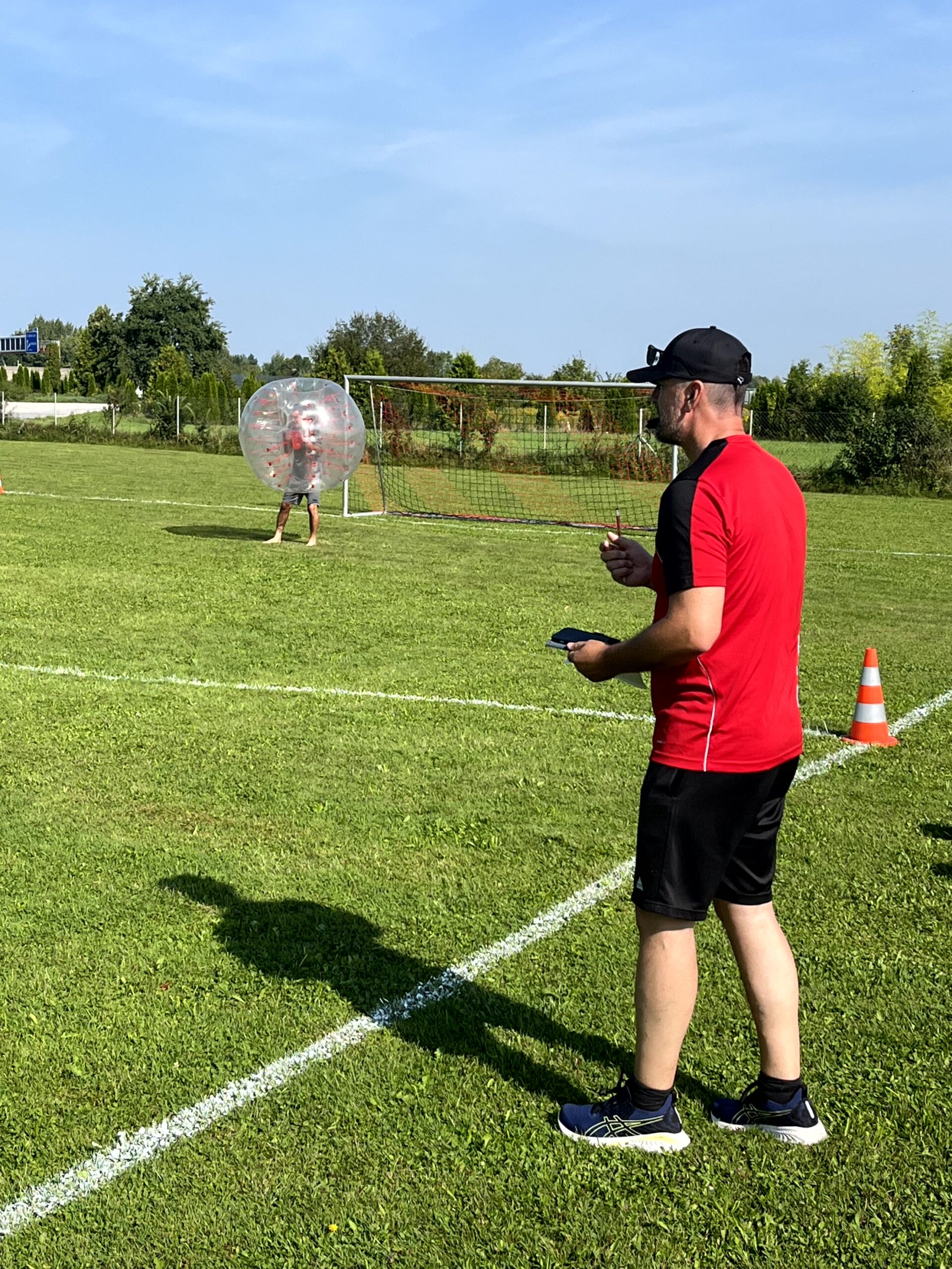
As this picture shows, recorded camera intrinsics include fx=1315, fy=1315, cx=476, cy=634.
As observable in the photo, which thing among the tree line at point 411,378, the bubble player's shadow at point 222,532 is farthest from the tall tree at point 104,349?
the bubble player's shadow at point 222,532

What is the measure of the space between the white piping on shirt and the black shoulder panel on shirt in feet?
0.67

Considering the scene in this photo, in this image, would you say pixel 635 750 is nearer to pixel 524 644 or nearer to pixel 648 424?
pixel 524 644

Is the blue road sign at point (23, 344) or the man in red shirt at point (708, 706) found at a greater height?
the blue road sign at point (23, 344)

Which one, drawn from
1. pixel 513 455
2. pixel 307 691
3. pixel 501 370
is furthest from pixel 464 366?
pixel 307 691

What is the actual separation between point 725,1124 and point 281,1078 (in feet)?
4.07

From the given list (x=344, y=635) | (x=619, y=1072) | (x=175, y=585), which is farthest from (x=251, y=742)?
(x=175, y=585)

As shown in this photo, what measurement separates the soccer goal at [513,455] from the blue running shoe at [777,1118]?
752 inches

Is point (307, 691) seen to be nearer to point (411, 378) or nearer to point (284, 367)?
point (411, 378)

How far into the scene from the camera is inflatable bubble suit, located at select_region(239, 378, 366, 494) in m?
15.6

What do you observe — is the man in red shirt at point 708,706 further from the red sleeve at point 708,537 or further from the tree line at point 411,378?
the tree line at point 411,378

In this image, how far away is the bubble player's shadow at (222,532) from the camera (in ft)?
56.9

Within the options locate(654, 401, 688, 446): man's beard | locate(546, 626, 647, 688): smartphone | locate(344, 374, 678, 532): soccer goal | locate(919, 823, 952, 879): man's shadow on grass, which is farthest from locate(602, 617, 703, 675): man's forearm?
locate(344, 374, 678, 532): soccer goal

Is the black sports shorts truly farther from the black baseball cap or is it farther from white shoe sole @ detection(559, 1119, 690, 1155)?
the black baseball cap

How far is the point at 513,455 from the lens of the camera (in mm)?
26594
